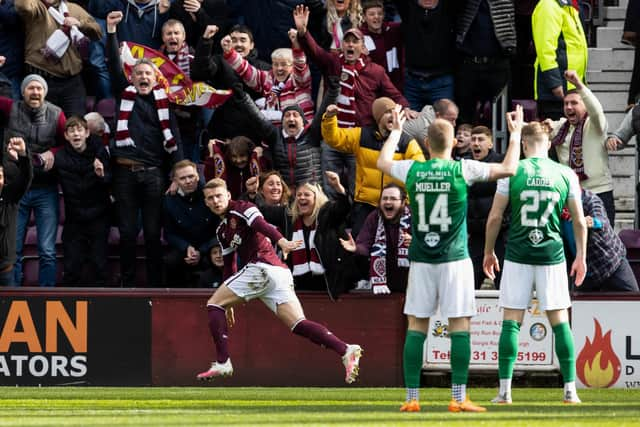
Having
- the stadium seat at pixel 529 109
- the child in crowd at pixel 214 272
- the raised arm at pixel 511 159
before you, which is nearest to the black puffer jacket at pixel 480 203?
the stadium seat at pixel 529 109

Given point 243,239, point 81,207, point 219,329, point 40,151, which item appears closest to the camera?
point 219,329

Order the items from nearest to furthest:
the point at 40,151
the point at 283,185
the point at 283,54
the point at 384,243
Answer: the point at 384,243 → the point at 283,185 → the point at 40,151 → the point at 283,54

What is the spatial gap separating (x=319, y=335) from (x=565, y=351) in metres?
2.75

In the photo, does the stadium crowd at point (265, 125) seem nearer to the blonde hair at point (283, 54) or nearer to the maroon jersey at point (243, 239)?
the blonde hair at point (283, 54)

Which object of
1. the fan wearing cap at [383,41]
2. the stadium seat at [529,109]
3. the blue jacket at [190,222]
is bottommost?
the blue jacket at [190,222]

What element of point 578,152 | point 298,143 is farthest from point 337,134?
point 578,152

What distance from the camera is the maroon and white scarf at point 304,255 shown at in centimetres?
1376

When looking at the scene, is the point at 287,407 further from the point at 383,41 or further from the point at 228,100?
the point at 383,41

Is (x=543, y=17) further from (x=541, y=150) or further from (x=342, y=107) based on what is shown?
(x=541, y=150)

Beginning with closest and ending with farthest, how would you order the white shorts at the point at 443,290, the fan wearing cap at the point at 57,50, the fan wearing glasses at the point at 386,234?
the white shorts at the point at 443,290
the fan wearing glasses at the point at 386,234
the fan wearing cap at the point at 57,50

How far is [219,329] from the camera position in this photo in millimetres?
12938

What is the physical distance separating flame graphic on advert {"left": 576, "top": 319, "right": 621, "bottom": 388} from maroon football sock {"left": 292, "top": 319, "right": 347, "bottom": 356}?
8.02 feet

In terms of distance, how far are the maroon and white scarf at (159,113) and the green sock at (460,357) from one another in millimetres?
5750

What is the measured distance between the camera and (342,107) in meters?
15.3
